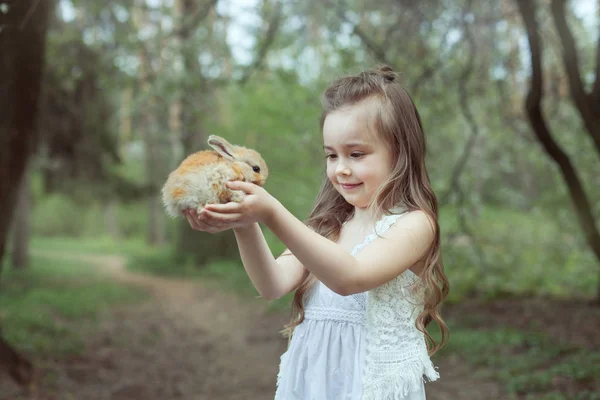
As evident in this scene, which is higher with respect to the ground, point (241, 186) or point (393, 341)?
point (241, 186)

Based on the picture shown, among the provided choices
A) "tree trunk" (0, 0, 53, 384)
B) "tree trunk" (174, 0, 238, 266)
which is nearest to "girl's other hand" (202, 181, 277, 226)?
"tree trunk" (0, 0, 53, 384)

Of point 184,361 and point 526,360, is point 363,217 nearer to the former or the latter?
point 526,360

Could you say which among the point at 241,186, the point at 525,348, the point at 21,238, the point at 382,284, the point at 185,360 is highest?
the point at 241,186

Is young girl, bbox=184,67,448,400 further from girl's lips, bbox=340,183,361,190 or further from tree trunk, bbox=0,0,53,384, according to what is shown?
tree trunk, bbox=0,0,53,384

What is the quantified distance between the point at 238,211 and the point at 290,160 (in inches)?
309

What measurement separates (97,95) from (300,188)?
11.3 feet

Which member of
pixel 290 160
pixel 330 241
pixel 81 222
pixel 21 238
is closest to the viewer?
pixel 330 241

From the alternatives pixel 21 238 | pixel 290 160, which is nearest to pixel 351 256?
pixel 290 160

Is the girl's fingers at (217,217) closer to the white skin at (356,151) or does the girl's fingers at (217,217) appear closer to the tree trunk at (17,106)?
the white skin at (356,151)

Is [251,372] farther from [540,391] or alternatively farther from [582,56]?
[582,56]

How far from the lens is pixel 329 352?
1.85 m

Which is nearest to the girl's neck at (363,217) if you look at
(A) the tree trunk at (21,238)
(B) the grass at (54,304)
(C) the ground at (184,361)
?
(C) the ground at (184,361)

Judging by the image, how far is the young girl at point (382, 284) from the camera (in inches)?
69.6

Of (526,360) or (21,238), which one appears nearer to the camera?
(526,360)
